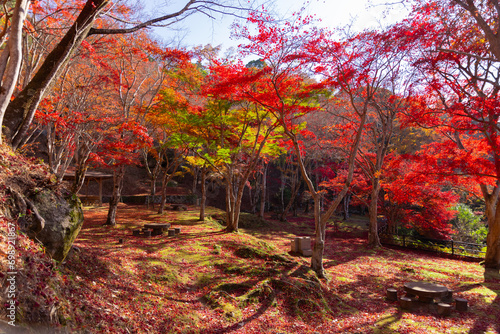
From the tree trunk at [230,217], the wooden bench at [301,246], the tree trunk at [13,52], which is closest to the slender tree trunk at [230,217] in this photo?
the tree trunk at [230,217]

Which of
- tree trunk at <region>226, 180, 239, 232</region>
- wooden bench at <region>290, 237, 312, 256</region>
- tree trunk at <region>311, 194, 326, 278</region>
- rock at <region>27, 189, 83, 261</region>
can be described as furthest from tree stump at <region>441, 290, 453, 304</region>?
rock at <region>27, 189, 83, 261</region>

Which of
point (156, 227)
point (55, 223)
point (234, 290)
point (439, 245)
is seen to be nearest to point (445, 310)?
point (234, 290)

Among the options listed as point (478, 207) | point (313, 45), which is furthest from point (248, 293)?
point (478, 207)

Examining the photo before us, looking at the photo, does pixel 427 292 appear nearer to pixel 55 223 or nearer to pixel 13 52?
pixel 55 223

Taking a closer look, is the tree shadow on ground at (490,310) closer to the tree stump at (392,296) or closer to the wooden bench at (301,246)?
the tree stump at (392,296)

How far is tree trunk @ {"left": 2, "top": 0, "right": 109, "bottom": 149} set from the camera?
482 cm

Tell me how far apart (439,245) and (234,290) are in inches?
520

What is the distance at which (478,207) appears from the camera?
2358 cm

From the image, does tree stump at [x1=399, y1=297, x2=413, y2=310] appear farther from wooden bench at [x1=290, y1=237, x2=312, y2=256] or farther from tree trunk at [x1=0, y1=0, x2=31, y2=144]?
tree trunk at [x1=0, y1=0, x2=31, y2=144]

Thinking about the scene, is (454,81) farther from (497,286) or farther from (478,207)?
(478,207)

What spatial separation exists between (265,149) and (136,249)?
311 inches

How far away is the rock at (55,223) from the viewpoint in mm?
4289

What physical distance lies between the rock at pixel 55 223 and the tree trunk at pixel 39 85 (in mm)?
1245

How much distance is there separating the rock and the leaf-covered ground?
400 mm
